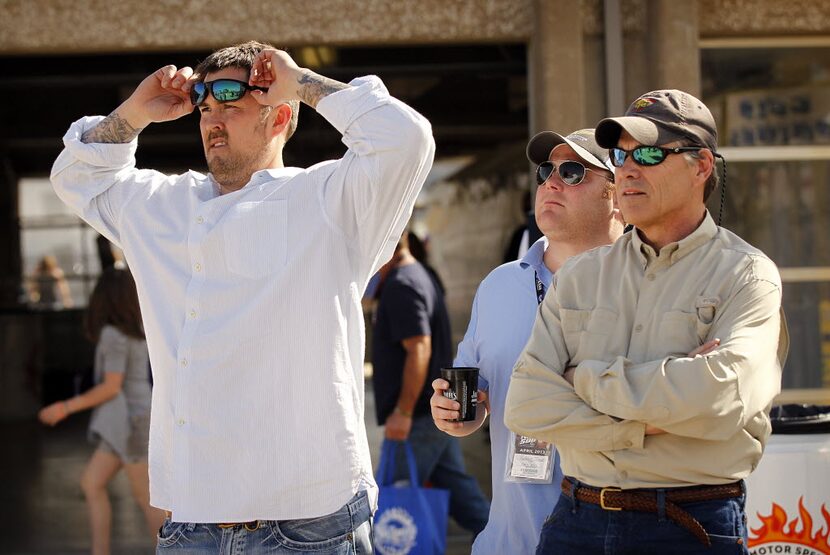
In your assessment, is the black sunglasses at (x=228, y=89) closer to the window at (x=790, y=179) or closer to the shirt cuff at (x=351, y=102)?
the shirt cuff at (x=351, y=102)

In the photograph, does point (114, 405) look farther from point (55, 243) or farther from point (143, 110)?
point (55, 243)

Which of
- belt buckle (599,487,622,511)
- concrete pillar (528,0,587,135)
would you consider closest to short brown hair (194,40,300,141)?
belt buckle (599,487,622,511)

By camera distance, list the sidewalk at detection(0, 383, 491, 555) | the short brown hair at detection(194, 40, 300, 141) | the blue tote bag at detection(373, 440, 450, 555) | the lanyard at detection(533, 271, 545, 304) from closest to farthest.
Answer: the short brown hair at detection(194, 40, 300, 141) → the lanyard at detection(533, 271, 545, 304) → the blue tote bag at detection(373, 440, 450, 555) → the sidewalk at detection(0, 383, 491, 555)

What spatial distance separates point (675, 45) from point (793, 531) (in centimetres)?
321

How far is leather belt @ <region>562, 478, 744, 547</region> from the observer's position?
2709 millimetres

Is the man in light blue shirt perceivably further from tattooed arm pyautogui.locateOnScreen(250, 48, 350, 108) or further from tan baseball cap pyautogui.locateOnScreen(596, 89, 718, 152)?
tattooed arm pyautogui.locateOnScreen(250, 48, 350, 108)

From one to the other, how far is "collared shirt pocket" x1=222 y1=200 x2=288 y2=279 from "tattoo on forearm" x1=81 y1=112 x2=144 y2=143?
1.91 ft

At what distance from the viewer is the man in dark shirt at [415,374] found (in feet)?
21.3

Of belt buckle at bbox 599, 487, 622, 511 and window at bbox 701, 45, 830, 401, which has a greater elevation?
window at bbox 701, 45, 830, 401

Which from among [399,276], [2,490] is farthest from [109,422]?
[2,490]

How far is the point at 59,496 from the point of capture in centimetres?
1056

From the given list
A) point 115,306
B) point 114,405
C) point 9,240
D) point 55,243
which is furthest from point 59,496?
point 55,243

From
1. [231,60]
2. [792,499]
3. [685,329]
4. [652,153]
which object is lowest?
[792,499]

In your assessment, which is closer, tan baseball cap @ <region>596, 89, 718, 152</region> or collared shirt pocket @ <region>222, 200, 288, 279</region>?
tan baseball cap @ <region>596, 89, 718, 152</region>
